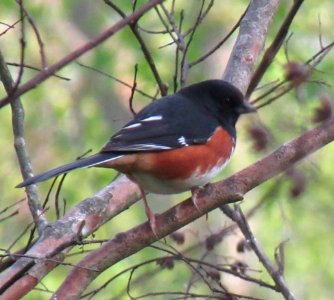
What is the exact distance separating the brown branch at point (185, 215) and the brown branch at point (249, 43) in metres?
1.14

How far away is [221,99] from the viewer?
4.29 meters

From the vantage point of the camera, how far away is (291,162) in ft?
9.64

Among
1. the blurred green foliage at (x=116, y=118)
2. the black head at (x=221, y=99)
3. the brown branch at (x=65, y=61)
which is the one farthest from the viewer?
the blurred green foliage at (x=116, y=118)

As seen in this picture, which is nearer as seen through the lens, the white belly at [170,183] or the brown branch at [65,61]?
the brown branch at [65,61]

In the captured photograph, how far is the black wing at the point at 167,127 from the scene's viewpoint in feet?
12.4

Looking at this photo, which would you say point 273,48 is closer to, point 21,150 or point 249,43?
point 249,43

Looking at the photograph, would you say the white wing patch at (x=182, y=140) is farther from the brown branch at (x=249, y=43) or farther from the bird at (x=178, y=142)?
the brown branch at (x=249, y=43)

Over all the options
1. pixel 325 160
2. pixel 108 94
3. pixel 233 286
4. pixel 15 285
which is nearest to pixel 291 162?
pixel 15 285

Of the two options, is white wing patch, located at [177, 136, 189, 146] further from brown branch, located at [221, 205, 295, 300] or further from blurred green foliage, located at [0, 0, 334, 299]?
blurred green foliage, located at [0, 0, 334, 299]

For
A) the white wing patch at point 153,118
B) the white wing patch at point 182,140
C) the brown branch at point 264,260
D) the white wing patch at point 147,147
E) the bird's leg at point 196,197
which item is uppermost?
the white wing patch at point 153,118

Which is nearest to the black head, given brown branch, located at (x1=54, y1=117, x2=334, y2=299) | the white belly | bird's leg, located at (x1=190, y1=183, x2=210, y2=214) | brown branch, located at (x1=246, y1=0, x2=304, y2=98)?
brown branch, located at (x1=246, y1=0, x2=304, y2=98)

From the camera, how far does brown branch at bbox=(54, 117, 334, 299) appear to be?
3.06 m

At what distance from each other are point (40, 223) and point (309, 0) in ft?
17.0

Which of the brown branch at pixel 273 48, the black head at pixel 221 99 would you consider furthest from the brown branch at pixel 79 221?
the brown branch at pixel 273 48
